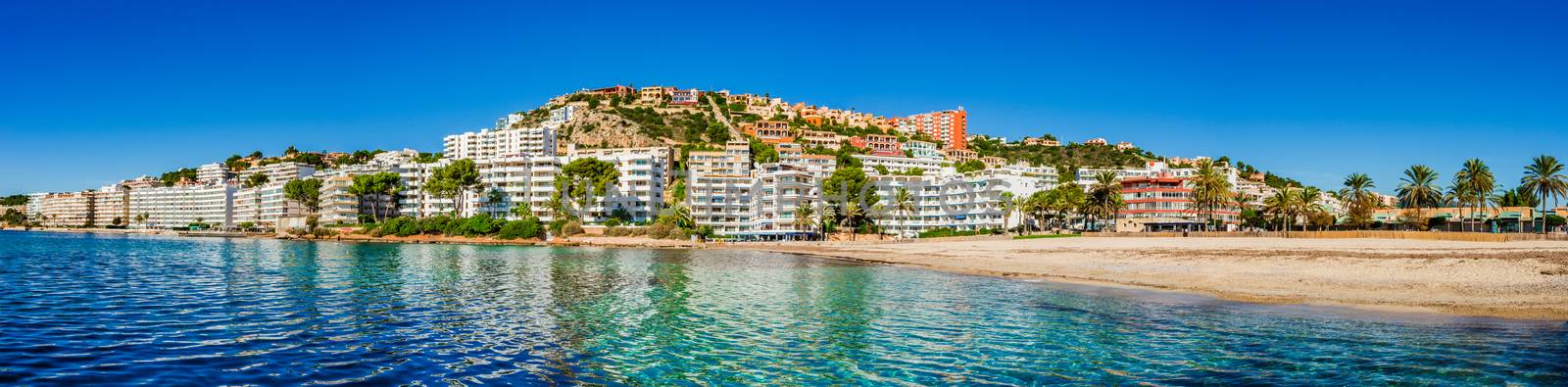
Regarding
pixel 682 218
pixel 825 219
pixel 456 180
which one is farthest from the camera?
pixel 456 180

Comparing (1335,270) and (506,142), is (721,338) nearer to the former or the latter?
(1335,270)

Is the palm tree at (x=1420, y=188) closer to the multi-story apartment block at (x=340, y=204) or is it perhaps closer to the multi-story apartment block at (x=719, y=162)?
the multi-story apartment block at (x=719, y=162)

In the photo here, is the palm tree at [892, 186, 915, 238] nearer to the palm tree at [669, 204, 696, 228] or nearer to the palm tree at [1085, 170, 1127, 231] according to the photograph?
the palm tree at [1085, 170, 1127, 231]

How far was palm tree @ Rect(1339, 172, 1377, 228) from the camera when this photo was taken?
91375 mm

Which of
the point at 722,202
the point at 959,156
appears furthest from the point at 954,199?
the point at 959,156

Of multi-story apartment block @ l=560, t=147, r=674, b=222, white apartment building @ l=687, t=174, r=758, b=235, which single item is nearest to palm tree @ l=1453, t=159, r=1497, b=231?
white apartment building @ l=687, t=174, r=758, b=235

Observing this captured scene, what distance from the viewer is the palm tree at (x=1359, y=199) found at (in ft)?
300

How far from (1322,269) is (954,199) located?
263 feet

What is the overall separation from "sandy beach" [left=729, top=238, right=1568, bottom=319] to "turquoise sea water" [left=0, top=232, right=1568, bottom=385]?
3091 millimetres

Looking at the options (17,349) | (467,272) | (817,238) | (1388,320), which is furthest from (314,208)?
(1388,320)

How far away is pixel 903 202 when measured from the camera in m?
108

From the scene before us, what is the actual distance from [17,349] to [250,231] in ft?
569

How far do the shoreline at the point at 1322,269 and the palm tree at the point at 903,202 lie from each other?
4143cm

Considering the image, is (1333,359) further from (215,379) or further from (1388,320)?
(215,379)
